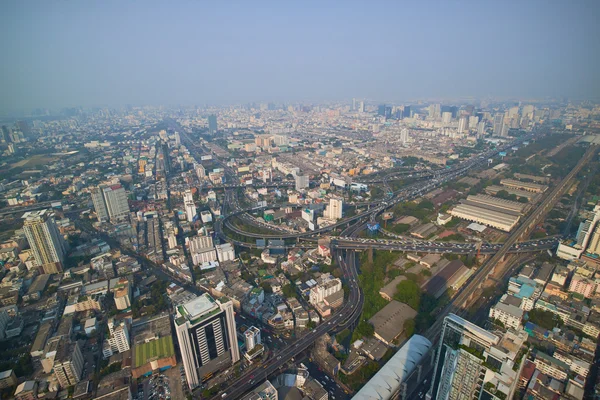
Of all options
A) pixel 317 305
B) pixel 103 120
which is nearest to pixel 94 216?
pixel 317 305

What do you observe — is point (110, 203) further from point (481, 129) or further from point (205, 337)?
point (481, 129)

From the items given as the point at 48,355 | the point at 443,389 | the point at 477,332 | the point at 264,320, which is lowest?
the point at 264,320

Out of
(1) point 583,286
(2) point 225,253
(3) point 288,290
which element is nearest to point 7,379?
(2) point 225,253

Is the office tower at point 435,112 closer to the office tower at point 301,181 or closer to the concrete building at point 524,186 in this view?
the concrete building at point 524,186

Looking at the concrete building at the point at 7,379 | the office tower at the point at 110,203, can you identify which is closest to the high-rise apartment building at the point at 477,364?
the concrete building at the point at 7,379

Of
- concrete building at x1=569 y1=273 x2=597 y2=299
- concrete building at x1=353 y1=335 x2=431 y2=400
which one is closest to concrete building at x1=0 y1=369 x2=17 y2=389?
concrete building at x1=353 y1=335 x2=431 y2=400

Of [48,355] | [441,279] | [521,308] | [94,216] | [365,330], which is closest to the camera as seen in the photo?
[48,355]

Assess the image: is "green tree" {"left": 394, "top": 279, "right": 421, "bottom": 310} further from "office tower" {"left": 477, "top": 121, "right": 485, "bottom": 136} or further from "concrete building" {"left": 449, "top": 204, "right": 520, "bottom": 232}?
"office tower" {"left": 477, "top": 121, "right": 485, "bottom": 136}

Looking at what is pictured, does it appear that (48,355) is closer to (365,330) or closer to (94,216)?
(365,330)
